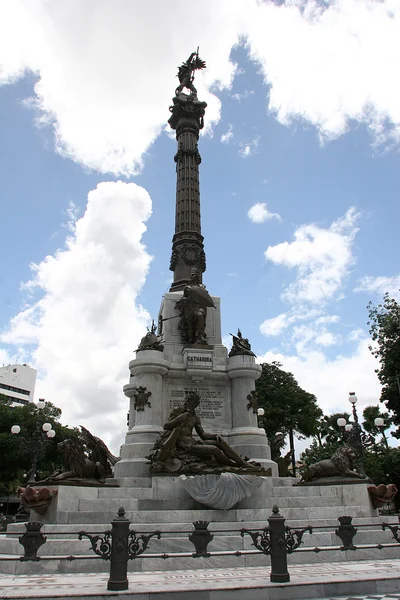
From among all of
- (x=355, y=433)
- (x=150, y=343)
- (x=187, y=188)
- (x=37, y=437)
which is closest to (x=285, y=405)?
(x=355, y=433)

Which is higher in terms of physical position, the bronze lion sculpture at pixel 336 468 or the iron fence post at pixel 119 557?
the bronze lion sculpture at pixel 336 468

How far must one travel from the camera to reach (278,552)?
736 cm

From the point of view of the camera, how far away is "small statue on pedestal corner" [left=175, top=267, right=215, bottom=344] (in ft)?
56.7

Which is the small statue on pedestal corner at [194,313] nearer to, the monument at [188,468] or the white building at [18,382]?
the monument at [188,468]

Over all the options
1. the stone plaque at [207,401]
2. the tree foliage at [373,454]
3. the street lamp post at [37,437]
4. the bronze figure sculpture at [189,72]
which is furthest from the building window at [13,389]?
the stone plaque at [207,401]

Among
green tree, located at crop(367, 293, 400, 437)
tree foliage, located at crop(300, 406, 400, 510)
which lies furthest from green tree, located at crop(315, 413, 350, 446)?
green tree, located at crop(367, 293, 400, 437)

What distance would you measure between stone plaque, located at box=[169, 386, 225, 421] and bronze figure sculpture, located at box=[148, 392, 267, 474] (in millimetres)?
2483

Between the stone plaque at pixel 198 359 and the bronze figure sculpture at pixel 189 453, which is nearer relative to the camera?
the bronze figure sculpture at pixel 189 453

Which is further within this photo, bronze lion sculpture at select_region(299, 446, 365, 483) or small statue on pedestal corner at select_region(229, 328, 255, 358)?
small statue on pedestal corner at select_region(229, 328, 255, 358)

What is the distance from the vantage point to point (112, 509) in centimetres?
1166

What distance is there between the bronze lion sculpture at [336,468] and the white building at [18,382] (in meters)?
70.3

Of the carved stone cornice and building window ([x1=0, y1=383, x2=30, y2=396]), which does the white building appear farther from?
the carved stone cornice

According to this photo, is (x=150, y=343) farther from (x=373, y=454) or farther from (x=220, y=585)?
(x=373, y=454)

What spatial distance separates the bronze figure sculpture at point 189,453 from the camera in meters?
12.6
